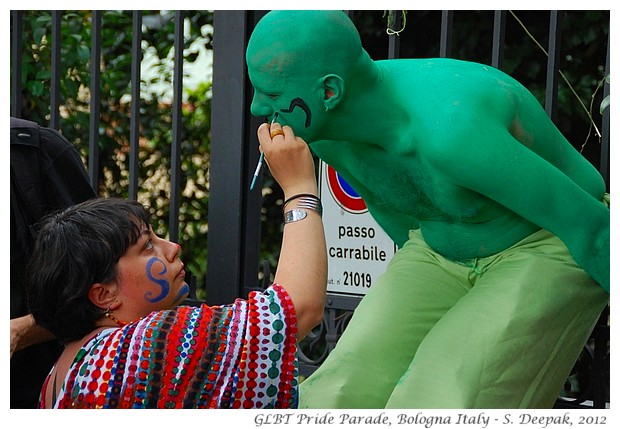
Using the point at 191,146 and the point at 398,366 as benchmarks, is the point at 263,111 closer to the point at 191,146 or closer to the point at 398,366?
the point at 398,366

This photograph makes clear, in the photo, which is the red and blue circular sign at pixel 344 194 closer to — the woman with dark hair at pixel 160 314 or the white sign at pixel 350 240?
the white sign at pixel 350 240

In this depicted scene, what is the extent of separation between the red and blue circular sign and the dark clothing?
89cm

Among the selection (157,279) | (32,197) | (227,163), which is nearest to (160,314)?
(157,279)

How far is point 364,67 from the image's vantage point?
2.07 metres

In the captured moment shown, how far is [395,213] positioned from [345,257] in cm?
81

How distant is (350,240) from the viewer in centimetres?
314

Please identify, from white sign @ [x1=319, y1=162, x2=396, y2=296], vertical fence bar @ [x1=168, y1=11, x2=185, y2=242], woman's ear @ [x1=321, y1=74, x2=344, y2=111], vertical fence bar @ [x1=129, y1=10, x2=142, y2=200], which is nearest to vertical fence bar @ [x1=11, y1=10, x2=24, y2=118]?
vertical fence bar @ [x1=129, y1=10, x2=142, y2=200]

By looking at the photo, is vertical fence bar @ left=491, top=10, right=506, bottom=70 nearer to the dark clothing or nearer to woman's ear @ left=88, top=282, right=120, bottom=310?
the dark clothing

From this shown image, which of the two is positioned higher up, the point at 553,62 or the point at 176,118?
the point at 553,62

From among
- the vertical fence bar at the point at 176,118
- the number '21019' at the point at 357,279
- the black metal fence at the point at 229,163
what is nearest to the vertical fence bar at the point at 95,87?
the black metal fence at the point at 229,163

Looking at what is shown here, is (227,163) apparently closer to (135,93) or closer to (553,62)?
(135,93)

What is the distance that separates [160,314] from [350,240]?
4.54ft

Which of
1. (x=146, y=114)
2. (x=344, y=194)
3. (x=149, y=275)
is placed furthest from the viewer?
(x=146, y=114)
